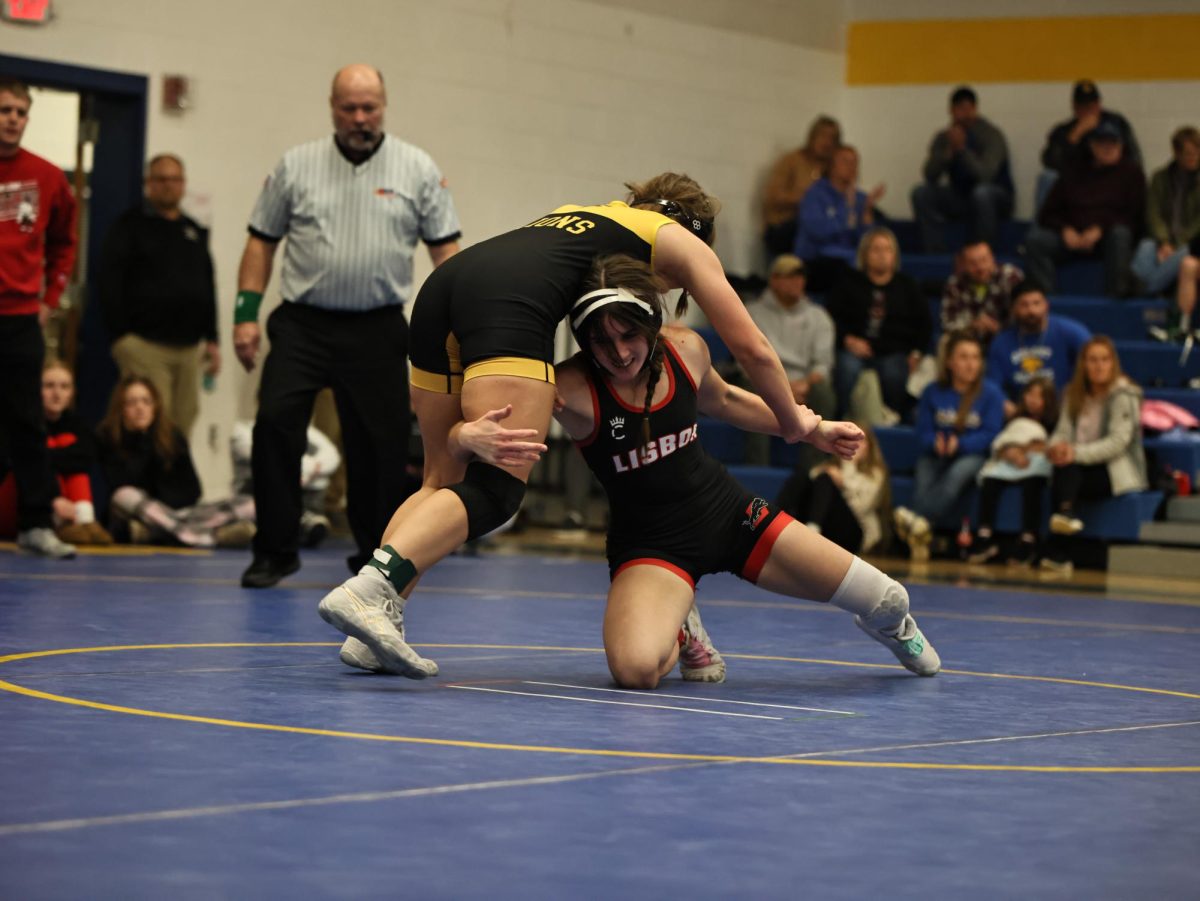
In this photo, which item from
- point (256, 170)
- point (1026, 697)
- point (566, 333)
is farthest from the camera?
point (566, 333)

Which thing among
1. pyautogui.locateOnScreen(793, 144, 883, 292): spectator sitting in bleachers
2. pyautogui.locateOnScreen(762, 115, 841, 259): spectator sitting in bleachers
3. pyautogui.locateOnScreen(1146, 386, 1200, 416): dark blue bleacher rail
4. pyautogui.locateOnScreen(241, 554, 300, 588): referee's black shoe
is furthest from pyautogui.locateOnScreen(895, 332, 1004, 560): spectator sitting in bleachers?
pyautogui.locateOnScreen(241, 554, 300, 588): referee's black shoe

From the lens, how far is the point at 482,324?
163 inches

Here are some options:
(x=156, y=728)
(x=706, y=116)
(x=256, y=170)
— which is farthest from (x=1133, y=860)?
(x=706, y=116)

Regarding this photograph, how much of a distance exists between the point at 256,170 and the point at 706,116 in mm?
3785

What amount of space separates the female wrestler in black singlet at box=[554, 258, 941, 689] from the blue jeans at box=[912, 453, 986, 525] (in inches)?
222

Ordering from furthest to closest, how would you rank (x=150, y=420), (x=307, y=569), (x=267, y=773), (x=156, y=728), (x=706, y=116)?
(x=706, y=116)
(x=150, y=420)
(x=307, y=569)
(x=156, y=728)
(x=267, y=773)

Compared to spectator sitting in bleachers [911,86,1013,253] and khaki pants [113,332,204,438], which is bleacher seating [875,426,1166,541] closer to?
spectator sitting in bleachers [911,86,1013,253]

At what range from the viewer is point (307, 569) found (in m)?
7.73

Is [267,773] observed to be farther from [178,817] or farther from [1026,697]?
[1026,697]

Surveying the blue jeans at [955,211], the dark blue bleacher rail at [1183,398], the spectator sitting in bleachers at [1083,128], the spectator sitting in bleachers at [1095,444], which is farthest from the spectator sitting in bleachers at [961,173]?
the spectator sitting in bleachers at [1095,444]

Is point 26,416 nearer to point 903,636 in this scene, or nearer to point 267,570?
point 267,570

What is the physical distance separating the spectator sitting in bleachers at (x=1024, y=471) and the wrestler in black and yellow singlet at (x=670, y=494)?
5577 millimetres

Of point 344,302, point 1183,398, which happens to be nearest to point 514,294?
point 344,302

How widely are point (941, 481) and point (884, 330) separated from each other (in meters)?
1.53
